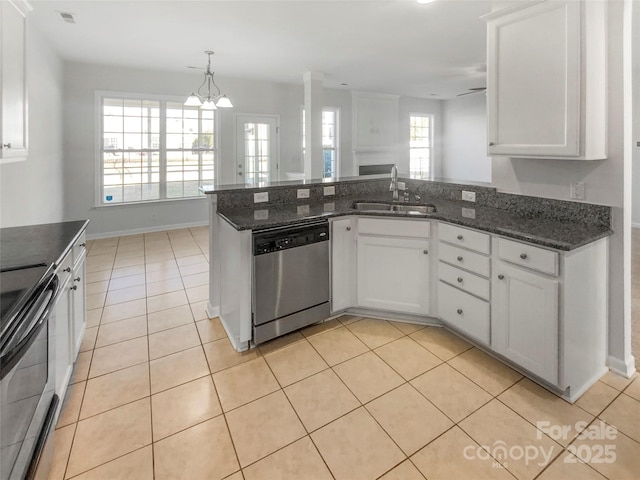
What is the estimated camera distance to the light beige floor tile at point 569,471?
147 cm

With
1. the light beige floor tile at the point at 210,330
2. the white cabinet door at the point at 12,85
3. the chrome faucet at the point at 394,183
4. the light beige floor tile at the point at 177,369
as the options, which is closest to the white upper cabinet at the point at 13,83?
the white cabinet door at the point at 12,85

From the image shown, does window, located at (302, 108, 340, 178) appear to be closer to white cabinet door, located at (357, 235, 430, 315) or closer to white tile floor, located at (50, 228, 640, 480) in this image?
white cabinet door, located at (357, 235, 430, 315)

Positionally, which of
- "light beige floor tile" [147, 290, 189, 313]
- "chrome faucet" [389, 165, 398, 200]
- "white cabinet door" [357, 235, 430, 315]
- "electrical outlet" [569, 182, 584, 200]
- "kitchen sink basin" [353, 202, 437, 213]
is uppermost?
"chrome faucet" [389, 165, 398, 200]

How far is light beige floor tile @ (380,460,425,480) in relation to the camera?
4.83ft

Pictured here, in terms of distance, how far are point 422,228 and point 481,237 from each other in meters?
0.47

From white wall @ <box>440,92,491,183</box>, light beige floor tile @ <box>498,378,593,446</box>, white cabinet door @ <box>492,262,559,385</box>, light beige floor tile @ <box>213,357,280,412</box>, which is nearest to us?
light beige floor tile @ <box>498,378,593,446</box>

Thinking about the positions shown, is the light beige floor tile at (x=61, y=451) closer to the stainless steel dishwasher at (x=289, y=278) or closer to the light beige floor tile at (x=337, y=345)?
the stainless steel dishwasher at (x=289, y=278)

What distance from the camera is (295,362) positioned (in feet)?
7.55

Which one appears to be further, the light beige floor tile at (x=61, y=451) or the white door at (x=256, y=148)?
the white door at (x=256, y=148)

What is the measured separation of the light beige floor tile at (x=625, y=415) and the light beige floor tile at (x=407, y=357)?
2.83 ft

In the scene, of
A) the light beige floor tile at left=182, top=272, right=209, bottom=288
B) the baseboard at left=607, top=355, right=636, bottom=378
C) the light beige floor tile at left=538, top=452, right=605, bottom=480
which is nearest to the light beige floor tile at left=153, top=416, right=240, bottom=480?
the light beige floor tile at left=538, top=452, right=605, bottom=480

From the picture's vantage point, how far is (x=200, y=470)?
1.52m

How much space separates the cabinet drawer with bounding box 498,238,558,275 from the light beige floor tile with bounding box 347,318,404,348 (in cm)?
98

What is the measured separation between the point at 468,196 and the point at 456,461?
79.4 inches
